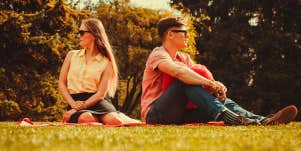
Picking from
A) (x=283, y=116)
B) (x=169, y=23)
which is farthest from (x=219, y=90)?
(x=169, y=23)

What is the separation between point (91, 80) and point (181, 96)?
5.40 ft

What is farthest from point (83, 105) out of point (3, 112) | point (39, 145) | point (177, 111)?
point (3, 112)

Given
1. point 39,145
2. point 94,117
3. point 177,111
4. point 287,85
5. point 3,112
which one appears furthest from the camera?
point 287,85

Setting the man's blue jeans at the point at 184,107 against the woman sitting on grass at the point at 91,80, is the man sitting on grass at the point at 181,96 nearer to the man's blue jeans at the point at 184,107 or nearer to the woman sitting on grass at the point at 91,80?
the man's blue jeans at the point at 184,107

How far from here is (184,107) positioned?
18.2 ft

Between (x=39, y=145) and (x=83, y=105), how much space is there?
3.74 metres

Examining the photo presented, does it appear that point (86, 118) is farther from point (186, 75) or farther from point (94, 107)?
point (186, 75)

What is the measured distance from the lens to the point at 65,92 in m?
6.40

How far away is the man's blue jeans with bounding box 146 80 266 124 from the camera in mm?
5121

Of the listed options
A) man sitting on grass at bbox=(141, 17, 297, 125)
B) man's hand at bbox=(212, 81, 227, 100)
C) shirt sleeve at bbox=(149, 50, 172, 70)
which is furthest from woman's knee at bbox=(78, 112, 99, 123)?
man's hand at bbox=(212, 81, 227, 100)

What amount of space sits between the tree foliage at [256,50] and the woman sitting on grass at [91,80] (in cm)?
1745

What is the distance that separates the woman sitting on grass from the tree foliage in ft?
57.2

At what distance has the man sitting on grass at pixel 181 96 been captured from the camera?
16.8 ft

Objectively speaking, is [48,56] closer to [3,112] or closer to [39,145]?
[3,112]
